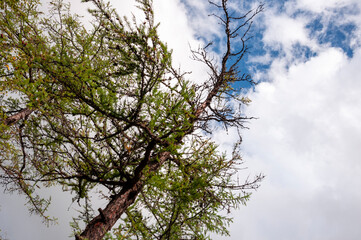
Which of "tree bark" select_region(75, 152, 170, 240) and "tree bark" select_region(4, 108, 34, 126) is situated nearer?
"tree bark" select_region(75, 152, 170, 240)

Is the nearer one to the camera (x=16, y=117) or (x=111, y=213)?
(x=111, y=213)

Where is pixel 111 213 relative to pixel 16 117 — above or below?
below

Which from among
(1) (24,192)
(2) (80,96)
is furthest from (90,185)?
(1) (24,192)

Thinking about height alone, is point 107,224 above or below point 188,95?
below

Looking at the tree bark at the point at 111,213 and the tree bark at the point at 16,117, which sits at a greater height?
the tree bark at the point at 16,117

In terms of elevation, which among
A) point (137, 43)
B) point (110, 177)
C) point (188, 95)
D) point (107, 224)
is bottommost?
point (107, 224)

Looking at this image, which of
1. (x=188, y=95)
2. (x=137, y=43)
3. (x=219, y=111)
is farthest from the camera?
(x=219, y=111)

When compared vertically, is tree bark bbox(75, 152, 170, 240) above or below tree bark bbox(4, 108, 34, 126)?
below

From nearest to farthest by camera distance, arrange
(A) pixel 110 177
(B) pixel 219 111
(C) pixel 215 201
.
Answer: (A) pixel 110 177 < (C) pixel 215 201 < (B) pixel 219 111

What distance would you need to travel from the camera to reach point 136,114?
10.5 feet

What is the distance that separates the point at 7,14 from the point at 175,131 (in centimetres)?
679

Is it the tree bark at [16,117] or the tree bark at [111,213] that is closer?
the tree bark at [111,213]

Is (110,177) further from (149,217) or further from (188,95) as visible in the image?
(188,95)

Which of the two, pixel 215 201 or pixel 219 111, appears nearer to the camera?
pixel 215 201
